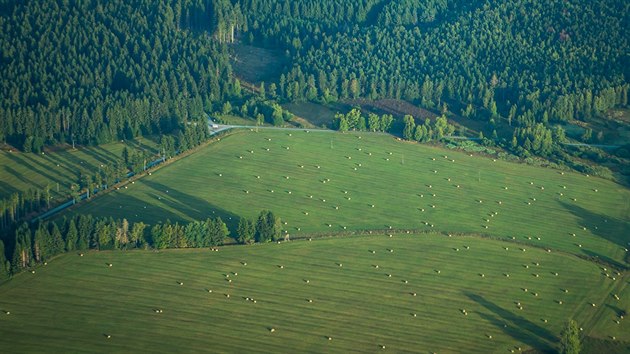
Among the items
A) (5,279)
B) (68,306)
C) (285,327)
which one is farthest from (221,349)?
(5,279)

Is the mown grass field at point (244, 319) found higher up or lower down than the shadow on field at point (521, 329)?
lower down

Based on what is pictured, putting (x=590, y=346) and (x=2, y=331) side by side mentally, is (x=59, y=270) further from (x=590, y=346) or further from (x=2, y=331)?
(x=590, y=346)

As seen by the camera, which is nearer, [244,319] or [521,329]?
[244,319]

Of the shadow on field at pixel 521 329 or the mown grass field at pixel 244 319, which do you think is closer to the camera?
the mown grass field at pixel 244 319

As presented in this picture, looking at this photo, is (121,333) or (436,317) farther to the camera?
(436,317)

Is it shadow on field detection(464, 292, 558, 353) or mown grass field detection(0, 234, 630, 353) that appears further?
shadow on field detection(464, 292, 558, 353)

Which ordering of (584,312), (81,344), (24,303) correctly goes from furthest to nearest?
(584,312), (24,303), (81,344)

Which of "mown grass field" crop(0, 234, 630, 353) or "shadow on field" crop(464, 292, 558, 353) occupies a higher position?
"shadow on field" crop(464, 292, 558, 353)

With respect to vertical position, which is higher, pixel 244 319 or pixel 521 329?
pixel 521 329
